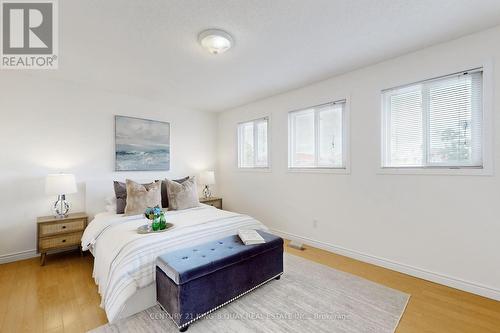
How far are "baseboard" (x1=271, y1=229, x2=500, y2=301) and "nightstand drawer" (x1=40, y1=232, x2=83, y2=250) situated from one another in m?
3.26

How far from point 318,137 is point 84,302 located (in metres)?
3.44

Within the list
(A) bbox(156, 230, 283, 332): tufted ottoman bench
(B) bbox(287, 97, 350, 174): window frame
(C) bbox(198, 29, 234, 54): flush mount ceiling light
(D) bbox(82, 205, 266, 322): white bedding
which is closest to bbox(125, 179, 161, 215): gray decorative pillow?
(D) bbox(82, 205, 266, 322): white bedding

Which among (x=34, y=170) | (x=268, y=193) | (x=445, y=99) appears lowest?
(x=268, y=193)

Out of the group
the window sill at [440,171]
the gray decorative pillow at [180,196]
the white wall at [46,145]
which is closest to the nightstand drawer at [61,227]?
the white wall at [46,145]

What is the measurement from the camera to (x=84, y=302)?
6.81 ft

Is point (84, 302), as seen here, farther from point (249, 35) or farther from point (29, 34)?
point (249, 35)

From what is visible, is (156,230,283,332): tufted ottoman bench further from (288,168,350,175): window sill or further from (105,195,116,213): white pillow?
(105,195,116,213): white pillow

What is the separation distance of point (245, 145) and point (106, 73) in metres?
2.62

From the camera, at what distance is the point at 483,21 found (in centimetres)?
200

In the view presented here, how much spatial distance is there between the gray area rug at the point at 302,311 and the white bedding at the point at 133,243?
28cm

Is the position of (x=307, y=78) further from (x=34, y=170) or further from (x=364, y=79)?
(x=34, y=170)

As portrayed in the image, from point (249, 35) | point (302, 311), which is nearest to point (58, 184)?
point (249, 35)

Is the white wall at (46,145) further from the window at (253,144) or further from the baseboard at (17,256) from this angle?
the window at (253,144)

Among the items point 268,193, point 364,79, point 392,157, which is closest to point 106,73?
point 268,193
